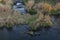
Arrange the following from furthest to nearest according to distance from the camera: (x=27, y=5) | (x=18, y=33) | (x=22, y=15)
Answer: (x=27, y=5)
(x=22, y=15)
(x=18, y=33)

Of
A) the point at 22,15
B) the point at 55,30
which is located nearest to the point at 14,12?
the point at 22,15

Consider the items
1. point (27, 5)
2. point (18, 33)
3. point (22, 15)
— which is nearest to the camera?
point (18, 33)

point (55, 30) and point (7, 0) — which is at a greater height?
point (7, 0)

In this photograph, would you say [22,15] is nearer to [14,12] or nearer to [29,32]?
[14,12]

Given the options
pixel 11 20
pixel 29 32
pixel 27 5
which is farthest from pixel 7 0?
pixel 29 32

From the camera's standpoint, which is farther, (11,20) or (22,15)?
(22,15)

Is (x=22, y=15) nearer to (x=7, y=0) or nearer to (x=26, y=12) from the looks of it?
(x=26, y=12)
